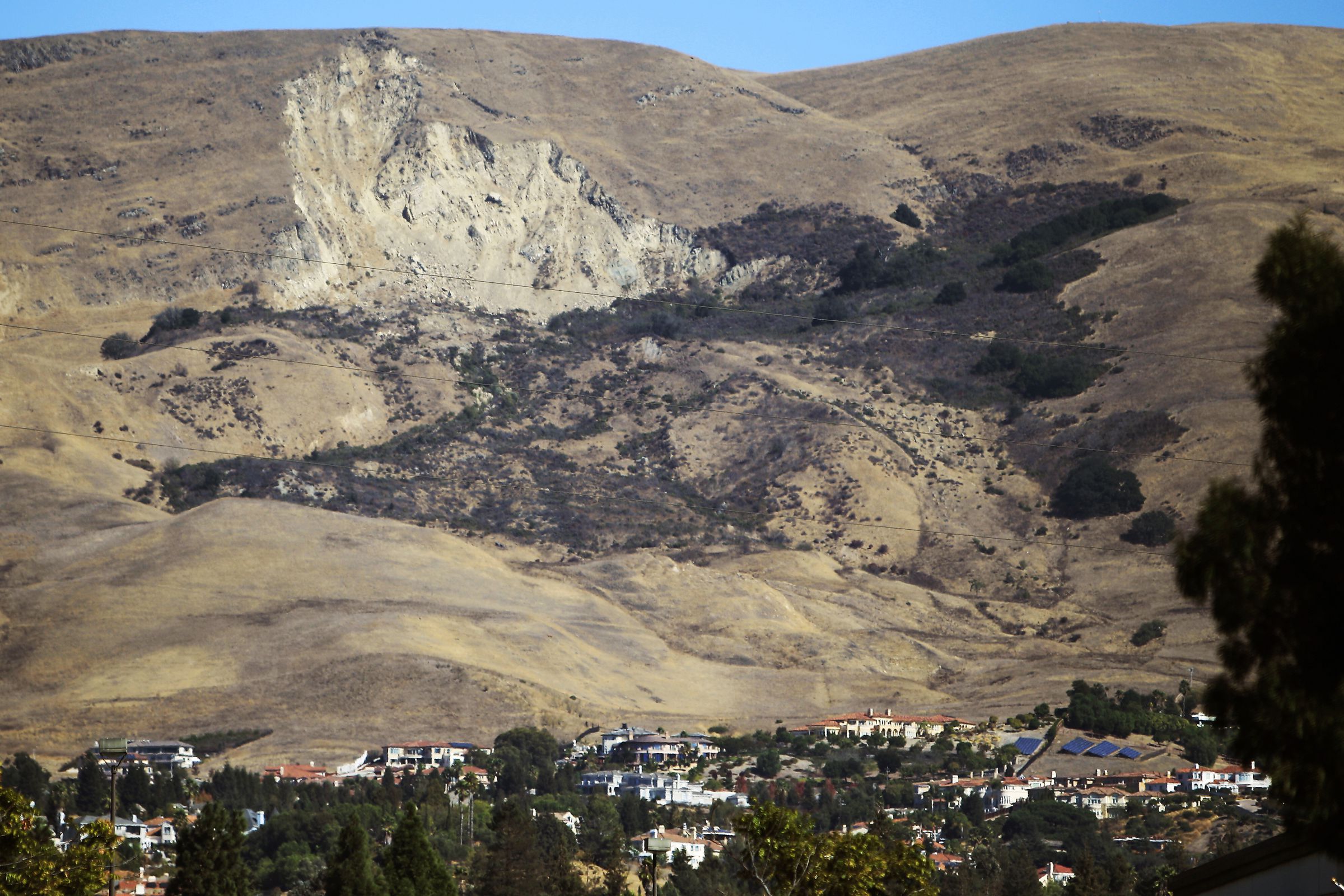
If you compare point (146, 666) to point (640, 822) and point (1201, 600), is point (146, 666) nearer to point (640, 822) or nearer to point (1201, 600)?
point (640, 822)

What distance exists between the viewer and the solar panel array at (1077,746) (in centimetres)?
7731

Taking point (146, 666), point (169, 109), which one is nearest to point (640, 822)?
point (146, 666)

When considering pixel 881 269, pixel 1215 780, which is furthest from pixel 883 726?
pixel 881 269

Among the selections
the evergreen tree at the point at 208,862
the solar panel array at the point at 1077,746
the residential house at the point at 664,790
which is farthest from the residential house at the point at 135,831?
the solar panel array at the point at 1077,746

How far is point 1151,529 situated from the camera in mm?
105125

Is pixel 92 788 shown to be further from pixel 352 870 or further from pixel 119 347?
pixel 119 347

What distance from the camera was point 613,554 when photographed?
352 ft

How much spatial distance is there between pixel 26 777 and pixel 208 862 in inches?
1418

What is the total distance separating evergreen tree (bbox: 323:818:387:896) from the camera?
111ft

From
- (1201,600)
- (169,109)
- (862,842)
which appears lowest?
(862,842)

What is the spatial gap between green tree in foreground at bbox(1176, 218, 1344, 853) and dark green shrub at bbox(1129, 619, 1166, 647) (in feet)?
289

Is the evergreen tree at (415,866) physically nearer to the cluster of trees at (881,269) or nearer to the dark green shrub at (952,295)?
the dark green shrub at (952,295)

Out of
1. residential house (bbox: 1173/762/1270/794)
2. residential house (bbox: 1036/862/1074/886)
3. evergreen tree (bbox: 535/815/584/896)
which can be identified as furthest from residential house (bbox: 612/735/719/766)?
residential house (bbox: 1036/862/1074/886)

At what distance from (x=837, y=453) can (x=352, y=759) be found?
160 feet
